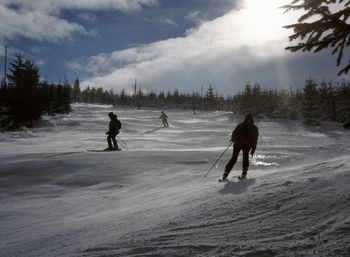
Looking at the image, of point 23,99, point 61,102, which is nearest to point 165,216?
point 23,99

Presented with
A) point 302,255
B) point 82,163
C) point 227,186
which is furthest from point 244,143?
point 82,163

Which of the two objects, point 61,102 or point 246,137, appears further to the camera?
point 61,102

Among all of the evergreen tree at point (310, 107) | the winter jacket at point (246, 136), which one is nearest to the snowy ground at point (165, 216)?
the winter jacket at point (246, 136)

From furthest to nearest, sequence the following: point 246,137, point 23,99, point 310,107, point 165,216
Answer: point 310,107
point 23,99
point 246,137
point 165,216

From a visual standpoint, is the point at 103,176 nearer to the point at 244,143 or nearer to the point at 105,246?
the point at 244,143

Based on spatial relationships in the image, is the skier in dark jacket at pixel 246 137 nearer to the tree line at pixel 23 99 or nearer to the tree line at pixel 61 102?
the tree line at pixel 61 102

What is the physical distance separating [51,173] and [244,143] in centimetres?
585

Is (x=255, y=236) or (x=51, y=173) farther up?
Answer: (x=255, y=236)

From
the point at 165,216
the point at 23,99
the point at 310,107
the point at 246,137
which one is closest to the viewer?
the point at 165,216

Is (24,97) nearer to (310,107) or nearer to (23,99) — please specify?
(23,99)

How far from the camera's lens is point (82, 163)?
26.6 ft

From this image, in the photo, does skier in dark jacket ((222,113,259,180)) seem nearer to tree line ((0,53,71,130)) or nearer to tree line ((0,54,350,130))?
tree line ((0,54,350,130))

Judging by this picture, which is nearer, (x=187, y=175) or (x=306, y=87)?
(x=187, y=175)

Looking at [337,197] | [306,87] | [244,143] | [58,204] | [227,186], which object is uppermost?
[306,87]
